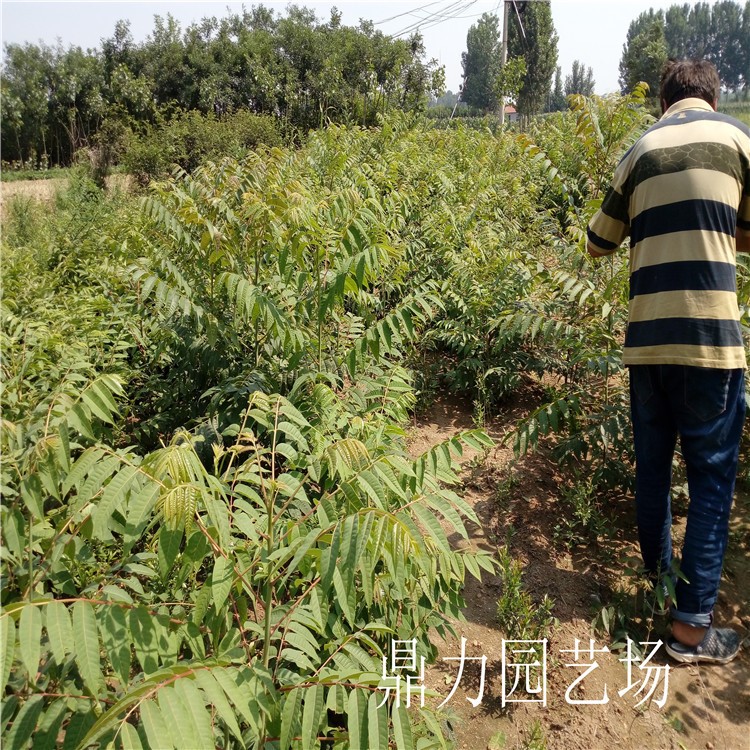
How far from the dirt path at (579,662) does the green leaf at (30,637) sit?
124cm

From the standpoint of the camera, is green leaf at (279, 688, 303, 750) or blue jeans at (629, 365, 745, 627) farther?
blue jeans at (629, 365, 745, 627)

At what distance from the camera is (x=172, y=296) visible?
2.96 meters

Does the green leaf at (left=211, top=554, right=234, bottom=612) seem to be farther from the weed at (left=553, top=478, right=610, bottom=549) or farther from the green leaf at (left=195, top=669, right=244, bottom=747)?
the weed at (left=553, top=478, right=610, bottom=549)

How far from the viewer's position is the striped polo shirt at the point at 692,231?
2.16 metres

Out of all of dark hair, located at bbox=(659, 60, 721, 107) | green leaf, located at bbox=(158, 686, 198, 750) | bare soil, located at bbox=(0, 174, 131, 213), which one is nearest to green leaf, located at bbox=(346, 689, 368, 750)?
green leaf, located at bbox=(158, 686, 198, 750)

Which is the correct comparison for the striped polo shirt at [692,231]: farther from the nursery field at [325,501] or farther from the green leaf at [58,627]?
the green leaf at [58,627]

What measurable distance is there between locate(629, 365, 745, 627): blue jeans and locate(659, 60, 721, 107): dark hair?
114 centimetres

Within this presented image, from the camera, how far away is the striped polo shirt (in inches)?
85.1

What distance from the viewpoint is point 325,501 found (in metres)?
1.49

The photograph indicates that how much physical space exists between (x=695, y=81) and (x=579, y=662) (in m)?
2.42

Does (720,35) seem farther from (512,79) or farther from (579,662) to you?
(579,662)

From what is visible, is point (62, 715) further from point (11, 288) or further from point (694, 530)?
point (11, 288)

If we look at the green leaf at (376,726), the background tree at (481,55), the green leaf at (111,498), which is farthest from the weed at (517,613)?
the background tree at (481,55)

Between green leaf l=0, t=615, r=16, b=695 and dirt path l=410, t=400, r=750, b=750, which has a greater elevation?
green leaf l=0, t=615, r=16, b=695
